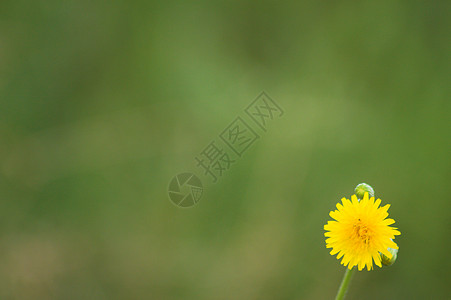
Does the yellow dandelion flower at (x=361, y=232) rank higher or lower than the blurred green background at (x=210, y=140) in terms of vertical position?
lower

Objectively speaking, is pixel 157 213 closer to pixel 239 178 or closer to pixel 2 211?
pixel 239 178

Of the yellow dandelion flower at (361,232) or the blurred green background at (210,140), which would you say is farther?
the blurred green background at (210,140)

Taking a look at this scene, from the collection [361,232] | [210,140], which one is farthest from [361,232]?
[210,140]

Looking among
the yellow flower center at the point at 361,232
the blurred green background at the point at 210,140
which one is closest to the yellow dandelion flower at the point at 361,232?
the yellow flower center at the point at 361,232

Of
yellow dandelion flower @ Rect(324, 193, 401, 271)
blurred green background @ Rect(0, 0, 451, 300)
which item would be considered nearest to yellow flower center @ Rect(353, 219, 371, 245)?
yellow dandelion flower @ Rect(324, 193, 401, 271)

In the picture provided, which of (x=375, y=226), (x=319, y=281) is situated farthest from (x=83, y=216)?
(x=375, y=226)

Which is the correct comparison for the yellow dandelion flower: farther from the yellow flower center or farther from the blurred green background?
the blurred green background

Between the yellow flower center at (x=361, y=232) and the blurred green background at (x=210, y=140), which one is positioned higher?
the blurred green background at (x=210, y=140)

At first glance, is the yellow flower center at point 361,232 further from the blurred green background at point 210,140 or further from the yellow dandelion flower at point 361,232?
the blurred green background at point 210,140
